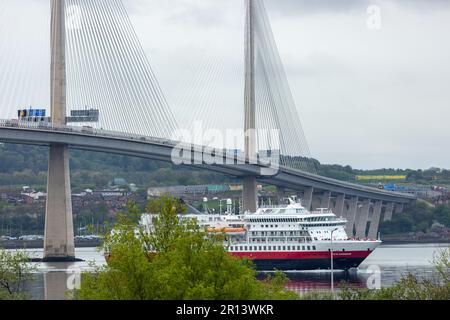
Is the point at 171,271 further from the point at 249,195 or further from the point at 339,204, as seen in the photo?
the point at 339,204

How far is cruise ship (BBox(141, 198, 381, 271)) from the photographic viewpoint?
68312 mm

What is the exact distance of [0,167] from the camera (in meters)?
140

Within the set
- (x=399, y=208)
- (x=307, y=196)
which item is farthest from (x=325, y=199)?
(x=399, y=208)

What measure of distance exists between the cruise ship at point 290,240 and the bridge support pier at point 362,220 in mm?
27469

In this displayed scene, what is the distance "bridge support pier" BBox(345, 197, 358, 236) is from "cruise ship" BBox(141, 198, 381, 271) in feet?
83.3

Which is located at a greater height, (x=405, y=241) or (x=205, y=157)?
(x=205, y=157)

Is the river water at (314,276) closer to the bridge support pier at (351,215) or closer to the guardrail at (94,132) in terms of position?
the guardrail at (94,132)

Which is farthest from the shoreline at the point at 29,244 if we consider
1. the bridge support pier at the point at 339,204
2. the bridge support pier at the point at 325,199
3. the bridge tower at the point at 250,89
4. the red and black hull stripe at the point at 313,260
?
the red and black hull stripe at the point at 313,260

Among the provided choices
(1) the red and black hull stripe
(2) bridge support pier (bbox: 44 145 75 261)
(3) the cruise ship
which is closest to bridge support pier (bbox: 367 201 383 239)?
(3) the cruise ship

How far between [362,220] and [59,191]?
39.5 m

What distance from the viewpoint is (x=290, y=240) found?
228 feet

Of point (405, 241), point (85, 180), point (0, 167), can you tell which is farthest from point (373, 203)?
point (0, 167)

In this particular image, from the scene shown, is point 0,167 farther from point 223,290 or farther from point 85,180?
point 223,290
